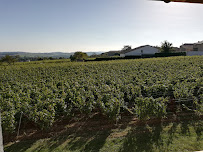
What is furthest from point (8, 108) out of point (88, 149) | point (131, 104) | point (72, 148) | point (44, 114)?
point (131, 104)

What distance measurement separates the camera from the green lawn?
4520 millimetres

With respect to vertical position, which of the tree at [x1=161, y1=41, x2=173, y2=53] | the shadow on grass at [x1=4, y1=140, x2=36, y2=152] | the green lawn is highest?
the tree at [x1=161, y1=41, x2=173, y2=53]

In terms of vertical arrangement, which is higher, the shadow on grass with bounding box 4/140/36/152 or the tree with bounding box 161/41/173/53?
the tree with bounding box 161/41/173/53

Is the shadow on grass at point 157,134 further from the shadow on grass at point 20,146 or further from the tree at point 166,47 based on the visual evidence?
the tree at point 166,47

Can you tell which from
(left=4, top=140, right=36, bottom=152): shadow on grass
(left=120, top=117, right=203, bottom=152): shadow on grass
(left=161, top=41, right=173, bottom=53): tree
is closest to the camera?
(left=120, top=117, right=203, bottom=152): shadow on grass

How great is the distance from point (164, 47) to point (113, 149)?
168 feet

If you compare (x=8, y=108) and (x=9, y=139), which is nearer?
(x=9, y=139)

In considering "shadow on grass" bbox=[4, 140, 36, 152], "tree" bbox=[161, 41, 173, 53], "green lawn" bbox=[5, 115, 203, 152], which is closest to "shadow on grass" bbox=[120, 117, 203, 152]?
"green lawn" bbox=[5, 115, 203, 152]

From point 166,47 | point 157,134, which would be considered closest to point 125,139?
point 157,134

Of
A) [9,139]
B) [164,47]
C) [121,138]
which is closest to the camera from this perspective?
[121,138]

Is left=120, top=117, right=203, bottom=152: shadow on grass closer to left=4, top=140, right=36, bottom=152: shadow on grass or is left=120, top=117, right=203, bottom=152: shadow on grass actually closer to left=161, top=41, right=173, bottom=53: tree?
left=4, top=140, right=36, bottom=152: shadow on grass

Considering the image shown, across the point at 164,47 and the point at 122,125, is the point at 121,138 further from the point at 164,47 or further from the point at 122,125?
the point at 164,47

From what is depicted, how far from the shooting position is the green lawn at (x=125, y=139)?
452 cm

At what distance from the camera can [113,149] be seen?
14.9 feet
